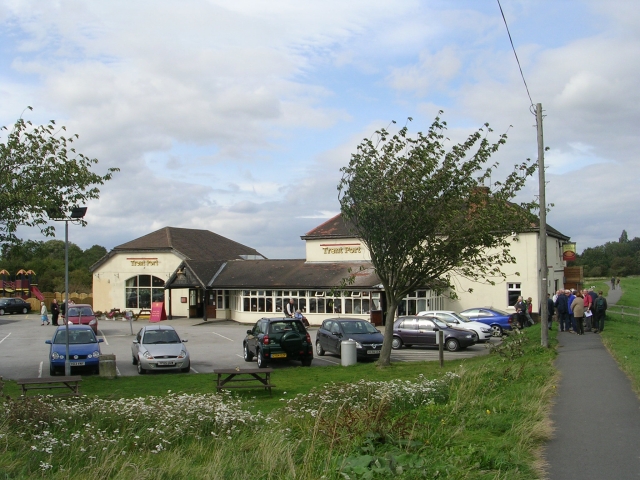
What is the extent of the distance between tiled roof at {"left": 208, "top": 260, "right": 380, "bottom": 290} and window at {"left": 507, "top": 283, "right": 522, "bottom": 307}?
8281 millimetres

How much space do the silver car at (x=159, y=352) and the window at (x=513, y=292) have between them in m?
25.0

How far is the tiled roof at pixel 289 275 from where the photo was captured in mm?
41713

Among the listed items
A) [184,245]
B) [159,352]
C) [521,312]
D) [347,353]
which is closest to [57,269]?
[184,245]

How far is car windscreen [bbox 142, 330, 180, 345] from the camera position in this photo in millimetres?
21567

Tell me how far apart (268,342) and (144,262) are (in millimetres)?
33410

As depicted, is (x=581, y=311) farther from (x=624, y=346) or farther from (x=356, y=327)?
(x=356, y=327)

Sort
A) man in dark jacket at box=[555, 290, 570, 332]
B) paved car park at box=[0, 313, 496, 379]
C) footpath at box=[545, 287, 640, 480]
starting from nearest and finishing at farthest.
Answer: footpath at box=[545, 287, 640, 480], paved car park at box=[0, 313, 496, 379], man in dark jacket at box=[555, 290, 570, 332]

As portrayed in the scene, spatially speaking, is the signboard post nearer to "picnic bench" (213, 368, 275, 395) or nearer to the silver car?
the silver car

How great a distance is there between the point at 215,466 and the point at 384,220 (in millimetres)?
12970

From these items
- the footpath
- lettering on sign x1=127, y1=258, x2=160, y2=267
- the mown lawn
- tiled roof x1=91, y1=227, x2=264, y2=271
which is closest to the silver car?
the footpath

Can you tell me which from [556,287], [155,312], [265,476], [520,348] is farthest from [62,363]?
[556,287]

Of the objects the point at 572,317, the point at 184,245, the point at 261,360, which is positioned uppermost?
the point at 184,245

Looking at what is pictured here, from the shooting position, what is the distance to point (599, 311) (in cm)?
2511

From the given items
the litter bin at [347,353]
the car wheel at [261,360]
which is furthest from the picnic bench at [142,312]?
the litter bin at [347,353]
